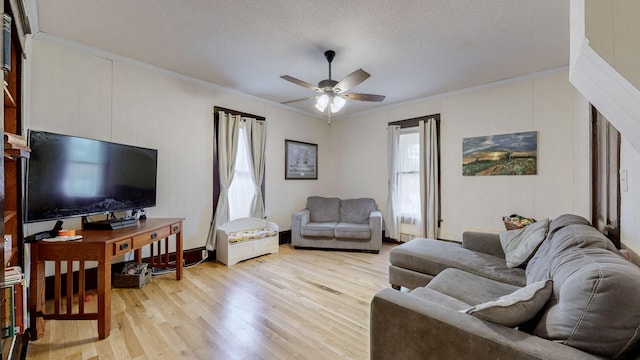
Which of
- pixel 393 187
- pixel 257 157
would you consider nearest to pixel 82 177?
pixel 257 157

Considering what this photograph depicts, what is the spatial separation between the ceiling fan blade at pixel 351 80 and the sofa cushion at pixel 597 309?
196 cm

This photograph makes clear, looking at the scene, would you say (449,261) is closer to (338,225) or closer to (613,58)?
(613,58)

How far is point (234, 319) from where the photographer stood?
7.02ft

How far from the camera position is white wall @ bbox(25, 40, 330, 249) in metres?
2.50

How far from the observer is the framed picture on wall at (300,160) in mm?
4816

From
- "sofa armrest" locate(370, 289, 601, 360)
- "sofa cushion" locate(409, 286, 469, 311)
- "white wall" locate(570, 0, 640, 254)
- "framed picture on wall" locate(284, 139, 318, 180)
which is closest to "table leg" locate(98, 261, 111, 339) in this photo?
"sofa armrest" locate(370, 289, 601, 360)

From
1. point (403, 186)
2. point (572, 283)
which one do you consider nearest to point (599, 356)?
point (572, 283)

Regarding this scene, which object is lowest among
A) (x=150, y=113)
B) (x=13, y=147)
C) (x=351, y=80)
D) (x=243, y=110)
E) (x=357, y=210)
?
(x=357, y=210)

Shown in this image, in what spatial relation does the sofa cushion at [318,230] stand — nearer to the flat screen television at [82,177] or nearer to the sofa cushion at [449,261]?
the sofa cushion at [449,261]

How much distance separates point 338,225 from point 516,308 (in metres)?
3.19

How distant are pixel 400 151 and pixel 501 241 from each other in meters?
2.47

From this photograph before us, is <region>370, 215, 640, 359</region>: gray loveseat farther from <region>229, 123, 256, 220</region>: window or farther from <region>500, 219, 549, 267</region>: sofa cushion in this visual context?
<region>229, 123, 256, 220</region>: window

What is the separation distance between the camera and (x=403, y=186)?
4.58 metres

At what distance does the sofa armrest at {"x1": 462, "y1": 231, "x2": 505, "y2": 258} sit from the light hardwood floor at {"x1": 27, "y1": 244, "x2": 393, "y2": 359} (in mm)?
1001
